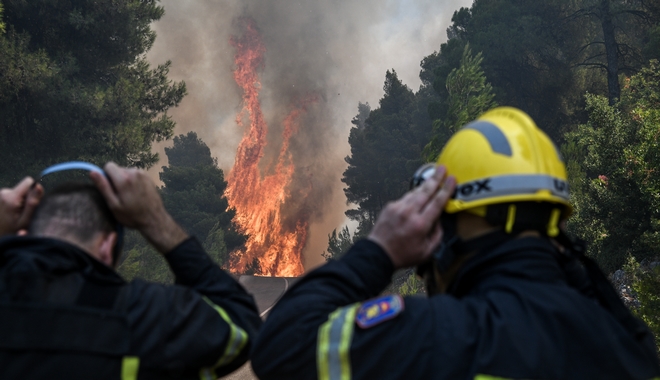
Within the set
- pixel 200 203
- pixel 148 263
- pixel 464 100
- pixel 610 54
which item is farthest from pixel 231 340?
pixel 200 203

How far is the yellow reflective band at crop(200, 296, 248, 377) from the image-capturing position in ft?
5.66

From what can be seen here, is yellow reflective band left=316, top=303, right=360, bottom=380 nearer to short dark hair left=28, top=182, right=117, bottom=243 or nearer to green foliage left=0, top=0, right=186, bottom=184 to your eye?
short dark hair left=28, top=182, right=117, bottom=243

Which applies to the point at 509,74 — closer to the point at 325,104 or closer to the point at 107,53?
the point at 107,53

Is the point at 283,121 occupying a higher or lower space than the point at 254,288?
higher

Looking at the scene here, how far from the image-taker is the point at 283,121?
65.8 meters

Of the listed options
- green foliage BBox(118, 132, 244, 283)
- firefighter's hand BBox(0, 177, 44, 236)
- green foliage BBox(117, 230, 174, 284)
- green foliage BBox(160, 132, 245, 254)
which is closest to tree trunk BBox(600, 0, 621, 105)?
green foliage BBox(117, 230, 174, 284)

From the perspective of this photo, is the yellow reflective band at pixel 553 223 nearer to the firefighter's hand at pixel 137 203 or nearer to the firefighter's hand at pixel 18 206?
the firefighter's hand at pixel 137 203

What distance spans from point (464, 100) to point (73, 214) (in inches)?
905

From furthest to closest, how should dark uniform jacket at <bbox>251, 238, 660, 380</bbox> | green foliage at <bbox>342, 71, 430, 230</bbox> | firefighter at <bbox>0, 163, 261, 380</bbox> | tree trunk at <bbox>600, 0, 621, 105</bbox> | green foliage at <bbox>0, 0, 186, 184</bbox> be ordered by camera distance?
green foliage at <bbox>342, 71, 430, 230</bbox>, tree trunk at <bbox>600, 0, 621, 105</bbox>, green foliage at <bbox>0, 0, 186, 184</bbox>, firefighter at <bbox>0, 163, 261, 380</bbox>, dark uniform jacket at <bbox>251, 238, 660, 380</bbox>

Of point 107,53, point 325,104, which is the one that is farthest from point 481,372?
point 325,104

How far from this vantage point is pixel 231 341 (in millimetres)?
1723

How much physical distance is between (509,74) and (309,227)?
37.5 m

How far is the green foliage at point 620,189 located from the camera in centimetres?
942

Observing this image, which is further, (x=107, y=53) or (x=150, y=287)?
(x=107, y=53)
